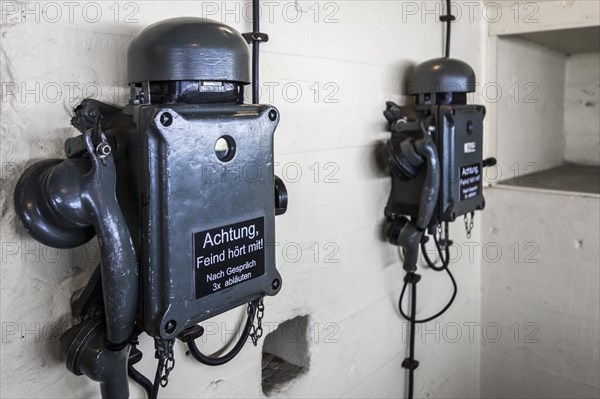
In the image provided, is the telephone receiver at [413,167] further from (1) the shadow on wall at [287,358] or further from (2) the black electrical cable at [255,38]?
(2) the black electrical cable at [255,38]

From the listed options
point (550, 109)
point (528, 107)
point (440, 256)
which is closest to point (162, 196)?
point (440, 256)

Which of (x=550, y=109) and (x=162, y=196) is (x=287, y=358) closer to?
(x=162, y=196)

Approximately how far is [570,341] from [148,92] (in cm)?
158

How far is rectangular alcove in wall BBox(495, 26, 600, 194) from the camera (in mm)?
1876

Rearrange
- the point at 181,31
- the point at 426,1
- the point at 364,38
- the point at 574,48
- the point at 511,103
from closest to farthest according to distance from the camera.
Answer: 1. the point at 181,31
2. the point at 364,38
3. the point at 426,1
4. the point at 511,103
5. the point at 574,48

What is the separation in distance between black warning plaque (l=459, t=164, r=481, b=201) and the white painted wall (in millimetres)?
1017

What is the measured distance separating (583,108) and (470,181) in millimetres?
1090

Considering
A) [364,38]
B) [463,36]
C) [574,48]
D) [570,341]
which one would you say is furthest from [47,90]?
[574,48]

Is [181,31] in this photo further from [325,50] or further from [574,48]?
[574,48]

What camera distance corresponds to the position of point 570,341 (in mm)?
1788

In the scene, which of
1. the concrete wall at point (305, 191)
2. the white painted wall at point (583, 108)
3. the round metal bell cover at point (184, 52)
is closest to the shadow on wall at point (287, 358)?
the concrete wall at point (305, 191)

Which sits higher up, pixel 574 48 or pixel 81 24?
pixel 574 48

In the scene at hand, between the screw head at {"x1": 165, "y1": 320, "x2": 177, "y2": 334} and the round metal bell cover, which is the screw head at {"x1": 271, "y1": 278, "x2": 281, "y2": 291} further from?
the round metal bell cover

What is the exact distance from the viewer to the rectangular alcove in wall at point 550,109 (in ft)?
6.15
